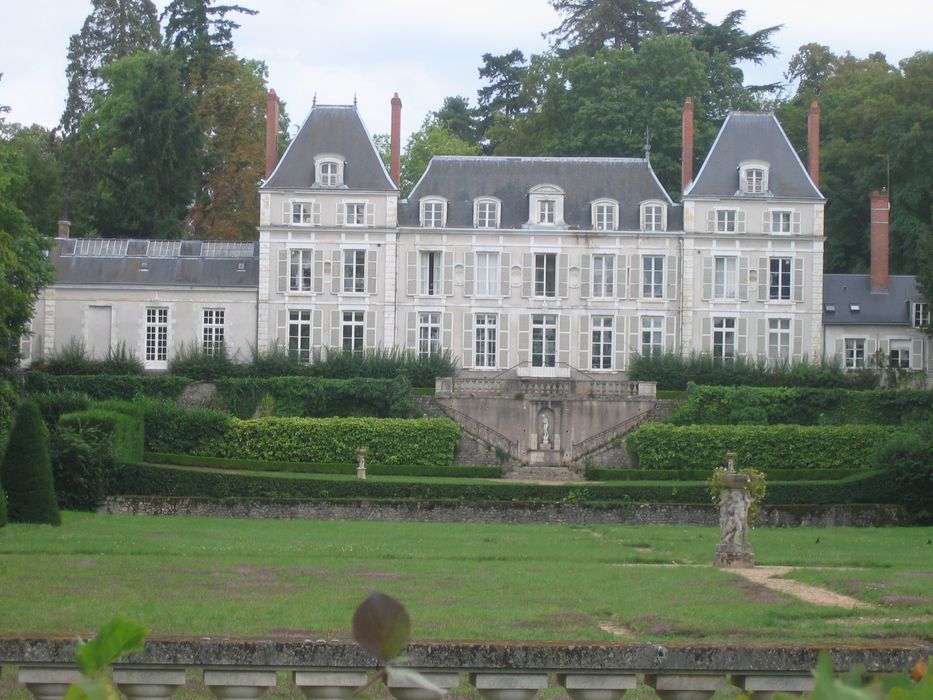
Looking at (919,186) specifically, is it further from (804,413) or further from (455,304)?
(455,304)

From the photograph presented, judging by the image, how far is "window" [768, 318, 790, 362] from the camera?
45562mm

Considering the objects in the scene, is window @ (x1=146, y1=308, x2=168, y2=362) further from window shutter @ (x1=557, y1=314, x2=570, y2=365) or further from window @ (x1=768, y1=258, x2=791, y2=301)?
window @ (x1=768, y1=258, x2=791, y2=301)

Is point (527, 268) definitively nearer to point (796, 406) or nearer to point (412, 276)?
point (412, 276)

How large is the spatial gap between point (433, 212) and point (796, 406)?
13.2m

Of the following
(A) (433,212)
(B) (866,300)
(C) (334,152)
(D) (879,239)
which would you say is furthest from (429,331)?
(D) (879,239)

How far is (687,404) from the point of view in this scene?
132 ft

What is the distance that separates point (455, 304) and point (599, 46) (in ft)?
64.3

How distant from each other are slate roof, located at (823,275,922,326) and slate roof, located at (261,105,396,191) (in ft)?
47.4

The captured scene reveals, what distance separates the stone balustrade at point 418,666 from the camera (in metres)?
5.52

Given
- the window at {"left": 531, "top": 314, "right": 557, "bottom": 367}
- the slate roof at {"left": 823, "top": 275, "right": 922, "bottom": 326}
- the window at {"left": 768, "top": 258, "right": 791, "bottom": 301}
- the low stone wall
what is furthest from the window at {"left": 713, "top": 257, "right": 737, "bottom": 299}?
the low stone wall

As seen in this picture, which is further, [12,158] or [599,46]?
[599,46]

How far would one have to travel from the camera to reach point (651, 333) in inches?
1807

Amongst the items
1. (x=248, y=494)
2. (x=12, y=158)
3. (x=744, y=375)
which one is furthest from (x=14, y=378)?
(x=744, y=375)

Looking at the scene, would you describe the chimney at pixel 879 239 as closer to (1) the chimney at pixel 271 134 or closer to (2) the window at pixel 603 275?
(2) the window at pixel 603 275
